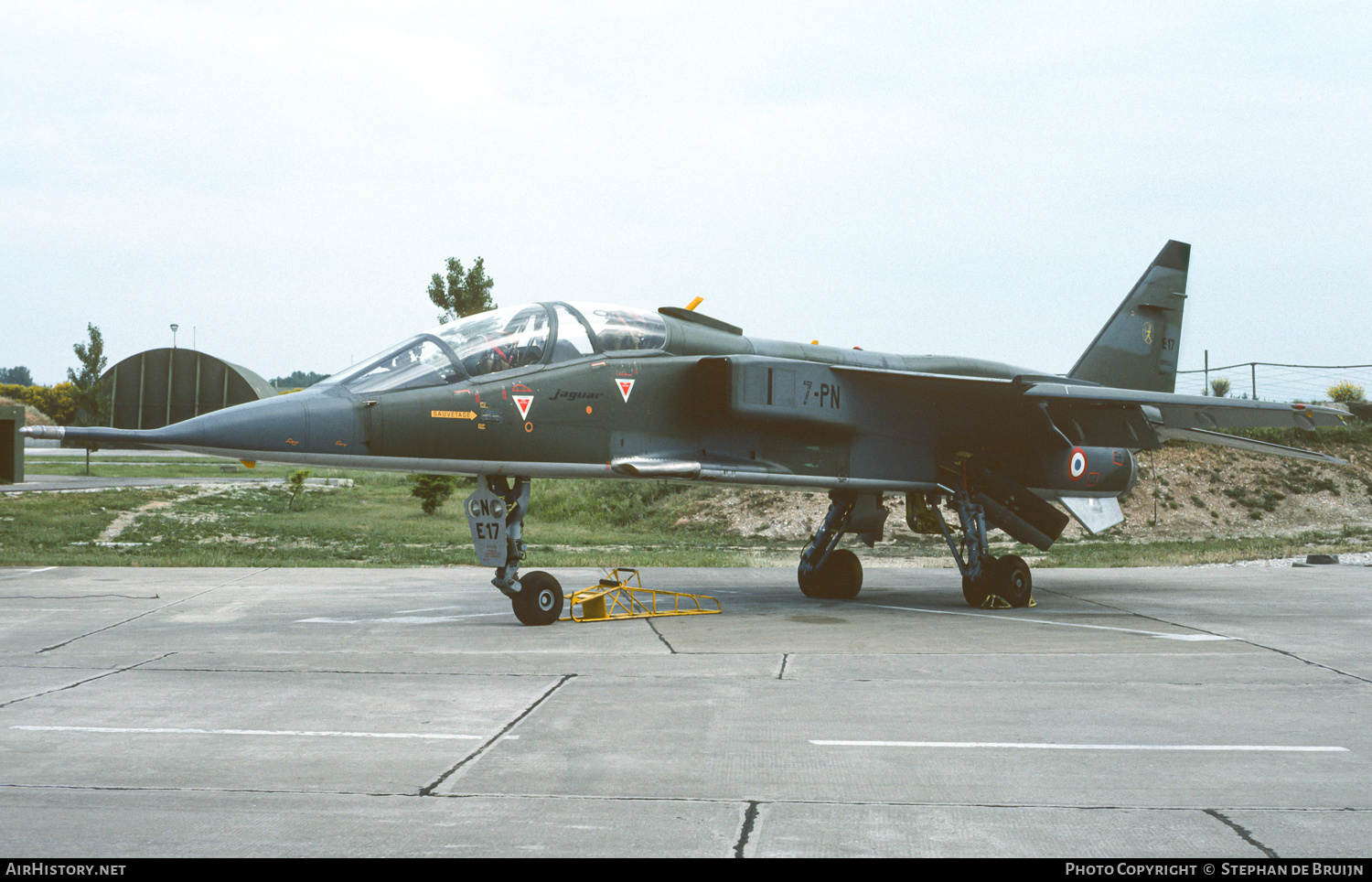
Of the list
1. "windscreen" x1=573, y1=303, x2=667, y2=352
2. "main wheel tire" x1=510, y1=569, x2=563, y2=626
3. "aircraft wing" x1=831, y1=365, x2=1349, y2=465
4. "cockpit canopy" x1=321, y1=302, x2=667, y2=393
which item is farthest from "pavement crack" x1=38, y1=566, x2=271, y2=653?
"aircraft wing" x1=831, y1=365, x2=1349, y2=465

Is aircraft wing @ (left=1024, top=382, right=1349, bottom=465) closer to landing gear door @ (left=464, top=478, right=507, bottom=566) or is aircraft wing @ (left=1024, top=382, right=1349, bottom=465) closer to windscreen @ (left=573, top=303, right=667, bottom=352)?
windscreen @ (left=573, top=303, right=667, bottom=352)

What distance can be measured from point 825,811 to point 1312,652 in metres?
7.16

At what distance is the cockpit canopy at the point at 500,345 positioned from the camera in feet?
35.6

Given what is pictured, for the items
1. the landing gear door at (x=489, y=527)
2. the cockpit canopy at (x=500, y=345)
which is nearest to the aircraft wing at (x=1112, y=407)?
the cockpit canopy at (x=500, y=345)

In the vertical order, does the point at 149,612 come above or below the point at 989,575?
below

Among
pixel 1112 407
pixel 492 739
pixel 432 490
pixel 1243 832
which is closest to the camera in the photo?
pixel 1243 832

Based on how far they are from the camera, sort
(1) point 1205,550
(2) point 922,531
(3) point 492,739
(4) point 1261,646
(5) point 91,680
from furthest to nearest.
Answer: (1) point 1205,550, (2) point 922,531, (4) point 1261,646, (5) point 91,680, (3) point 492,739

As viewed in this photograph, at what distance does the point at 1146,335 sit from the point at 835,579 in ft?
24.5

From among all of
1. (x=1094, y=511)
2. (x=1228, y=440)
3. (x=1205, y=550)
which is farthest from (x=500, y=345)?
(x=1205, y=550)

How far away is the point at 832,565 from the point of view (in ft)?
49.8

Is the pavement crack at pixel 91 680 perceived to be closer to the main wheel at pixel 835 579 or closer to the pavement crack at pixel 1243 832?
the pavement crack at pixel 1243 832

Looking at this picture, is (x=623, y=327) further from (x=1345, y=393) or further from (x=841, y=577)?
(x=1345, y=393)

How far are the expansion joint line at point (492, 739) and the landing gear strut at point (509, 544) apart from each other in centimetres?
295

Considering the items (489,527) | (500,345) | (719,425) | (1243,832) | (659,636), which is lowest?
(659,636)
